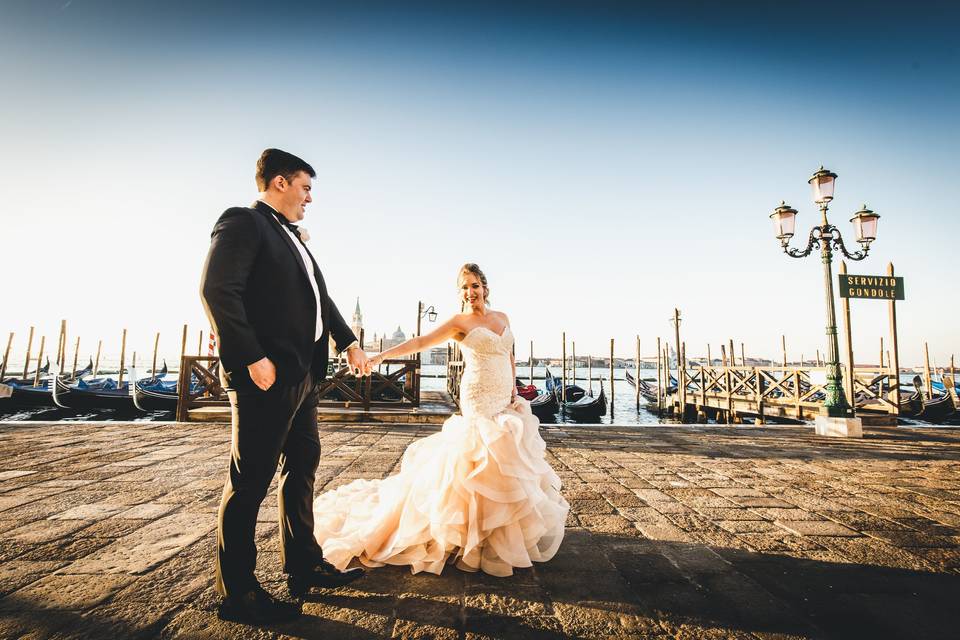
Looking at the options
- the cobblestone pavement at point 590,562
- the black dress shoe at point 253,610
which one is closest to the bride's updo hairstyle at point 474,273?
the cobblestone pavement at point 590,562

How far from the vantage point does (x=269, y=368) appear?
1.57 meters

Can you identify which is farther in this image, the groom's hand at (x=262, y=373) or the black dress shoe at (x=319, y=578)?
the black dress shoe at (x=319, y=578)

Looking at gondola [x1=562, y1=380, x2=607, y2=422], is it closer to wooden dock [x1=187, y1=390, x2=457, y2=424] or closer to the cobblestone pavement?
wooden dock [x1=187, y1=390, x2=457, y2=424]

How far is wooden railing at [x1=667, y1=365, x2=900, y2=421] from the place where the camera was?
11.6 m

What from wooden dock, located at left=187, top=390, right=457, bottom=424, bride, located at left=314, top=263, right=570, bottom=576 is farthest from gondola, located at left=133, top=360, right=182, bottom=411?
bride, located at left=314, top=263, right=570, bottom=576

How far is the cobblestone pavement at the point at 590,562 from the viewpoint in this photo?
4.95 feet

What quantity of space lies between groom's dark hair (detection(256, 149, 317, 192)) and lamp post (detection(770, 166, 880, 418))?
A: 8134 mm

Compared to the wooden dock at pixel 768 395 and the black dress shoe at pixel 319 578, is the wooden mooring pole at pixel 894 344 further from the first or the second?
the black dress shoe at pixel 319 578

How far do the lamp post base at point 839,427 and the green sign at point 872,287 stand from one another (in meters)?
2.20

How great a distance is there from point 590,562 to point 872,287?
8398 millimetres

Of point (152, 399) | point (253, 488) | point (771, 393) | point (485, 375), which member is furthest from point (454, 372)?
point (253, 488)

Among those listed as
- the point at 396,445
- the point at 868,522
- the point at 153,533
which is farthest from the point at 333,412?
the point at 868,522

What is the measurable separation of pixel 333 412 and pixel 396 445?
2772mm

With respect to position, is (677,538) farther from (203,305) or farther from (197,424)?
(197,424)
